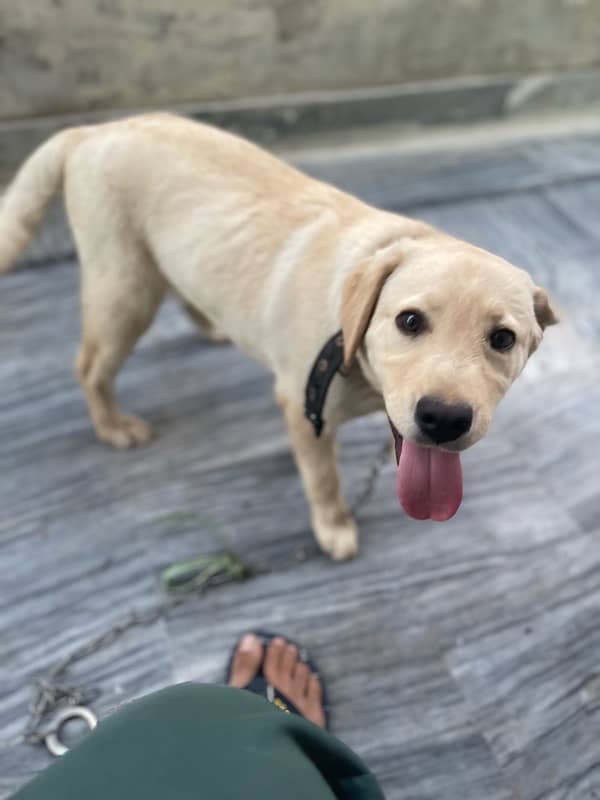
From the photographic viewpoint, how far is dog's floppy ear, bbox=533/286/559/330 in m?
1.33

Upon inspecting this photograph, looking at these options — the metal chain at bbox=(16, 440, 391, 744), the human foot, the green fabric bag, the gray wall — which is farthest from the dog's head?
the gray wall

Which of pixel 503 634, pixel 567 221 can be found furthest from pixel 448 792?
pixel 567 221

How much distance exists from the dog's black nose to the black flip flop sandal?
2.77 feet

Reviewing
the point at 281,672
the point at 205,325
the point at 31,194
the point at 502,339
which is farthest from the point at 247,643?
the point at 31,194

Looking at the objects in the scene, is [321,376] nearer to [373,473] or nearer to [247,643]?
[373,473]

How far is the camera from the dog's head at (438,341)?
1.17 metres

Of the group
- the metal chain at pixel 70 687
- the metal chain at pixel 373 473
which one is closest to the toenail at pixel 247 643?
the metal chain at pixel 70 687

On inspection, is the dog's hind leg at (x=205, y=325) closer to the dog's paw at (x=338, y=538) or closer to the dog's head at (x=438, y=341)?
the dog's paw at (x=338, y=538)

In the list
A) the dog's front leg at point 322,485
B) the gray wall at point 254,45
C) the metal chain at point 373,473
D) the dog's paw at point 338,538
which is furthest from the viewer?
the gray wall at point 254,45

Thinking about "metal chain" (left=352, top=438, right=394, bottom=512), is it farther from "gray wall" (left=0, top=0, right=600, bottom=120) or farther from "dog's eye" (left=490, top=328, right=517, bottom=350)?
"gray wall" (left=0, top=0, right=600, bottom=120)

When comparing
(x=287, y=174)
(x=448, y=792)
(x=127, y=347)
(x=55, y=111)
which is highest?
(x=287, y=174)

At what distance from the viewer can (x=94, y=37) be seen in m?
2.95

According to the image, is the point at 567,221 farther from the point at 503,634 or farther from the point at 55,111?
the point at 55,111

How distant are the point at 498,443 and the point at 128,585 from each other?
4.30ft
